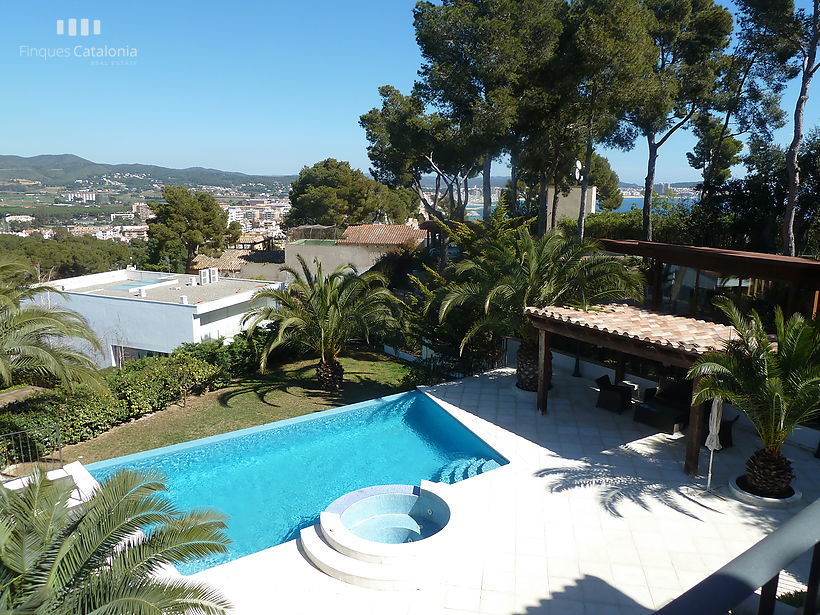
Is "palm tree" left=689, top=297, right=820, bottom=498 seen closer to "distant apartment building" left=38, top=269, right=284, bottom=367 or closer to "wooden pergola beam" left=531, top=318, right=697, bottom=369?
"wooden pergola beam" left=531, top=318, right=697, bottom=369

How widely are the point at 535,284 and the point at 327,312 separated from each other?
5.95 m

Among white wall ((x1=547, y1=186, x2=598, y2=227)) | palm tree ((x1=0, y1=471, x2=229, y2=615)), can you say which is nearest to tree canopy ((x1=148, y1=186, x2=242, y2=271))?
white wall ((x1=547, y1=186, x2=598, y2=227))

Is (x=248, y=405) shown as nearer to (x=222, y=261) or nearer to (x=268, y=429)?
(x=268, y=429)

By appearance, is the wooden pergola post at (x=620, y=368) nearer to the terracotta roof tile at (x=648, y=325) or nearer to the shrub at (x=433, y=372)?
the terracotta roof tile at (x=648, y=325)

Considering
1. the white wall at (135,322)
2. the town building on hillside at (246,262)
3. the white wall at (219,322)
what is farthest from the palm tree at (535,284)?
the town building on hillside at (246,262)

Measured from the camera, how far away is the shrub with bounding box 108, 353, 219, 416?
1494 centimetres

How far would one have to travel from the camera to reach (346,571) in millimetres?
8062

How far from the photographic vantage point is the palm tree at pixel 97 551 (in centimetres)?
511

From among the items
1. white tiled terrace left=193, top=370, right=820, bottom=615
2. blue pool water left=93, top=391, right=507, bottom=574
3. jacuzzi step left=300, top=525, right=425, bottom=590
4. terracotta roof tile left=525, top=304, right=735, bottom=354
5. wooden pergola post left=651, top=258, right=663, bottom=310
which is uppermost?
wooden pergola post left=651, top=258, right=663, bottom=310

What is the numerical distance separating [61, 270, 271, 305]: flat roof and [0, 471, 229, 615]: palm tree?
15.8 metres

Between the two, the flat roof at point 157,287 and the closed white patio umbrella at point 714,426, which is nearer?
the closed white patio umbrella at point 714,426

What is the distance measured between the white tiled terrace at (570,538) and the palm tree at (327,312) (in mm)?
5749

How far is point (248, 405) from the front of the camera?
1622cm

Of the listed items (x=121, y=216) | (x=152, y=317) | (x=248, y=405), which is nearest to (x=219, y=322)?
(x=152, y=317)
